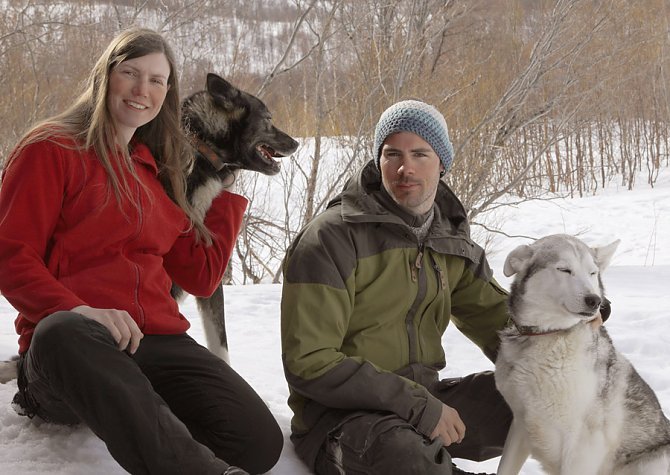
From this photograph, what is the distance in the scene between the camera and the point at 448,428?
2.27 metres

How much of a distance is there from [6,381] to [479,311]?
1.94 m

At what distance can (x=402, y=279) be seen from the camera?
96.3 inches

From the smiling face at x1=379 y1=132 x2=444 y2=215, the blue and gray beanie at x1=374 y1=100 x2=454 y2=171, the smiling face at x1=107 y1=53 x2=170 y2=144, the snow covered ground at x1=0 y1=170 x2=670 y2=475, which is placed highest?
the smiling face at x1=107 y1=53 x2=170 y2=144

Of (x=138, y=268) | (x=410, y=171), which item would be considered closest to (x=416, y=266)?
(x=410, y=171)

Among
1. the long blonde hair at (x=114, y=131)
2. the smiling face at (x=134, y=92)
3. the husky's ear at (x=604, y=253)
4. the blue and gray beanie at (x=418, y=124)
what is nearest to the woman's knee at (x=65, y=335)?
the long blonde hair at (x=114, y=131)

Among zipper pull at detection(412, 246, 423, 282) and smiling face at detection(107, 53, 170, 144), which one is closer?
A: smiling face at detection(107, 53, 170, 144)

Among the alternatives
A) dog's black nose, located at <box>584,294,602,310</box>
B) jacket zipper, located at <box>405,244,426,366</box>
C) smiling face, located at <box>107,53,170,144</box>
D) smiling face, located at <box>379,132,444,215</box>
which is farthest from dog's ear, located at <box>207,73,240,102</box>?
dog's black nose, located at <box>584,294,602,310</box>

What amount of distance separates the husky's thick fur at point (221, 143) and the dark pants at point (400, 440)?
1092mm

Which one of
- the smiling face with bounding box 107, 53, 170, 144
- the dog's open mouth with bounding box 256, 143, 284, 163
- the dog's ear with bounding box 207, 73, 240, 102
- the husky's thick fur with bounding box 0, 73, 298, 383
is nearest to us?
the smiling face with bounding box 107, 53, 170, 144

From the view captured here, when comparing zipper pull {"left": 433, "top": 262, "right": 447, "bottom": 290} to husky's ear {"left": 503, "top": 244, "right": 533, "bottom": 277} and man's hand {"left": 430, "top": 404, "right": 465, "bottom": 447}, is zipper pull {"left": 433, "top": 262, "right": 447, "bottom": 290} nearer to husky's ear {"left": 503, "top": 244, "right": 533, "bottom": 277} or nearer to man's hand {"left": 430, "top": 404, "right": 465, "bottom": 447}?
husky's ear {"left": 503, "top": 244, "right": 533, "bottom": 277}

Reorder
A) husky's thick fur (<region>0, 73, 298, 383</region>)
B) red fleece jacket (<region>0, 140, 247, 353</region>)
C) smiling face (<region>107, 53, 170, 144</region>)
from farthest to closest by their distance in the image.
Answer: husky's thick fur (<region>0, 73, 298, 383</region>)
smiling face (<region>107, 53, 170, 144</region>)
red fleece jacket (<region>0, 140, 247, 353</region>)

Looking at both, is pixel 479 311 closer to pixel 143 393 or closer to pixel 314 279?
pixel 314 279

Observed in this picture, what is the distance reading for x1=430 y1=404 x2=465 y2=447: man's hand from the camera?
2.25 metres

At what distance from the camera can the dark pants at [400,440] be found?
2.11 m
